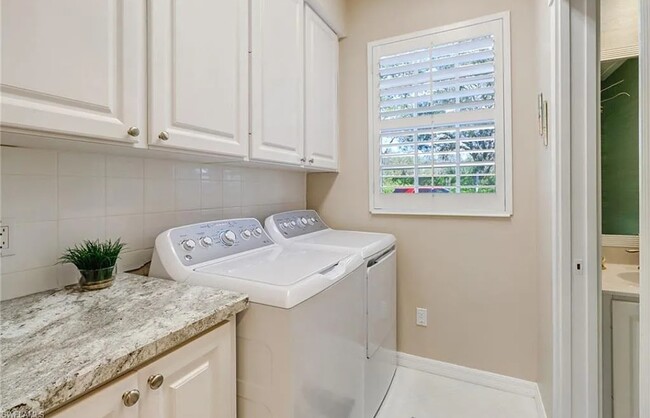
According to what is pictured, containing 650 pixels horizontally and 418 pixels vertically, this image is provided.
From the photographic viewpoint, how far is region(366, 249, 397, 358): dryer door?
5.53 feet

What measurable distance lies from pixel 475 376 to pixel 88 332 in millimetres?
2174

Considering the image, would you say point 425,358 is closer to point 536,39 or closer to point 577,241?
point 577,241

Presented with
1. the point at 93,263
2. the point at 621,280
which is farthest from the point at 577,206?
the point at 93,263

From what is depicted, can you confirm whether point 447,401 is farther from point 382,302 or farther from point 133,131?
point 133,131

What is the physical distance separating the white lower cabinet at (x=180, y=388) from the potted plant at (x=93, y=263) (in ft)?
1.56

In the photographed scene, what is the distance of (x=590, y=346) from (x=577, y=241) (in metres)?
0.41

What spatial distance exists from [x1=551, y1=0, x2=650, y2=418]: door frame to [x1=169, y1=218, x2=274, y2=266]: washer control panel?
137cm

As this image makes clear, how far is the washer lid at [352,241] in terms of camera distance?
1686 mm

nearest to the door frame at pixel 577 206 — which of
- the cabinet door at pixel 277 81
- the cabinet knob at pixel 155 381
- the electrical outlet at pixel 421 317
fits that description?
the electrical outlet at pixel 421 317

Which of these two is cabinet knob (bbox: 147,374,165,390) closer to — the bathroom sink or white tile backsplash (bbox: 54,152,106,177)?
white tile backsplash (bbox: 54,152,106,177)

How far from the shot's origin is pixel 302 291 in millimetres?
1047

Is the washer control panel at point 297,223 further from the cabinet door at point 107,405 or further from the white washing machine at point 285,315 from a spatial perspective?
the cabinet door at point 107,405

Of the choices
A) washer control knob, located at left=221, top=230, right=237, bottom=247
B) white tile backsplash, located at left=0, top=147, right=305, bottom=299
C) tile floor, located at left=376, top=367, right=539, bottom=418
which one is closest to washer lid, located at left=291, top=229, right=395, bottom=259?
washer control knob, located at left=221, top=230, right=237, bottom=247

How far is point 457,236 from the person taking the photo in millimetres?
2113
